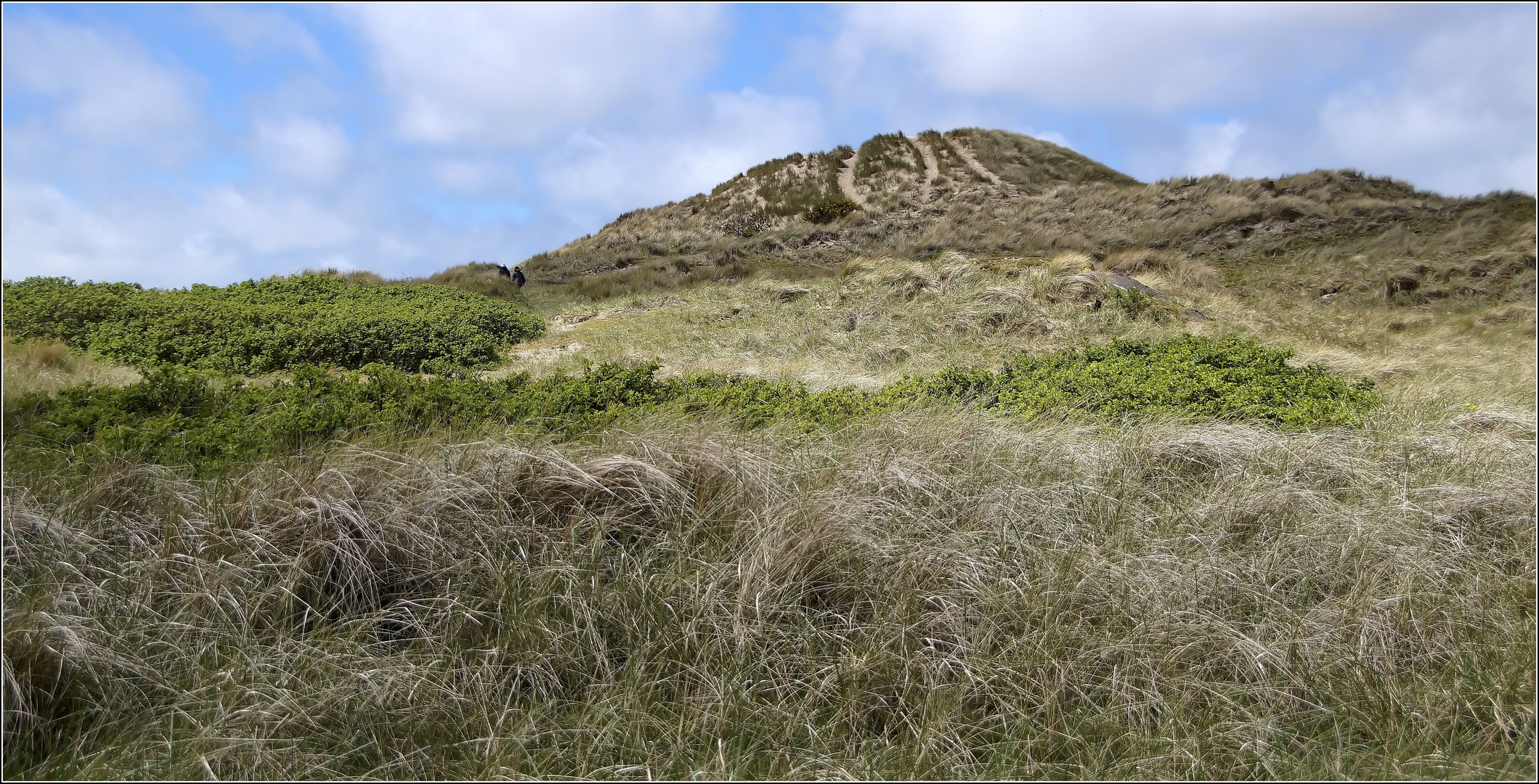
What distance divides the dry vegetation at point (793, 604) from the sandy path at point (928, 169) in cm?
2508

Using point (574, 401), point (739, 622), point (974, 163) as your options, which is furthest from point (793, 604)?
point (974, 163)

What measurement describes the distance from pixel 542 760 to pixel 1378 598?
9.81ft

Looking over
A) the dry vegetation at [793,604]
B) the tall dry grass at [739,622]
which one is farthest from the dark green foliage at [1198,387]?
the tall dry grass at [739,622]

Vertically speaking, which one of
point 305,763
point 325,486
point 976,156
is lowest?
point 305,763

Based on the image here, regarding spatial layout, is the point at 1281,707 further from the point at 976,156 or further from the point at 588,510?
the point at 976,156

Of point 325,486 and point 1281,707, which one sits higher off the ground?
point 325,486

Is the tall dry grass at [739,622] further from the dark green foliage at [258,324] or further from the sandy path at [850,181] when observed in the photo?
the sandy path at [850,181]

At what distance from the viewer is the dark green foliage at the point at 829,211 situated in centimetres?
2695

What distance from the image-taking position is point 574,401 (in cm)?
515

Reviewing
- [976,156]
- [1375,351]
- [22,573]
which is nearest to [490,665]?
[22,573]

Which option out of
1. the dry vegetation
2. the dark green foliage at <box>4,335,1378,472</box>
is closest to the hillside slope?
the dark green foliage at <box>4,335,1378,472</box>

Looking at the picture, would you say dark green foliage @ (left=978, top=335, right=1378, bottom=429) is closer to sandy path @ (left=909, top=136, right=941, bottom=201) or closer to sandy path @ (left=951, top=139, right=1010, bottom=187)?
sandy path @ (left=909, top=136, right=941, bottom=201)

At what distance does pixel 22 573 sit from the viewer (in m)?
2.80

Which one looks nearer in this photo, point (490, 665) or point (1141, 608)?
point (490, 665)
